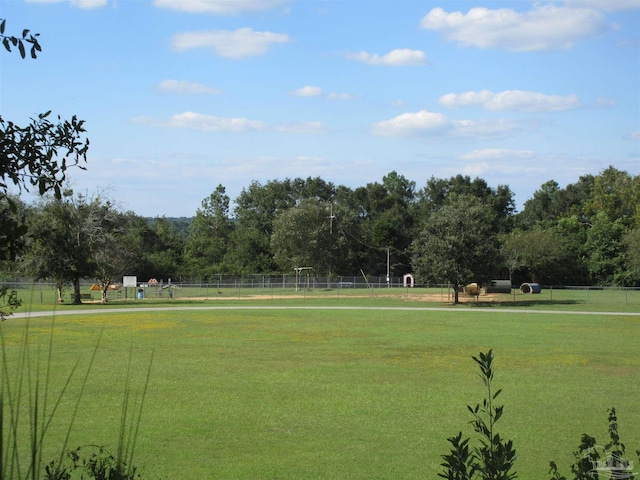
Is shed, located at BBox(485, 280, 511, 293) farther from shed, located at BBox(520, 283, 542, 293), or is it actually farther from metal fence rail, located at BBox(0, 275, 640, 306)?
shed, located at BBox(520, 283, 542, 293)

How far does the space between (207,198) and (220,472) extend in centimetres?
12791

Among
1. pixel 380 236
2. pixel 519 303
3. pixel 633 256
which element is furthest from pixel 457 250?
pixel 380 236

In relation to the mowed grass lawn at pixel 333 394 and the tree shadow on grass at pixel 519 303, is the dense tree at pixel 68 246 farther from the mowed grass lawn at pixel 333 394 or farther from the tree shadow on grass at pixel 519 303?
the tree shadow on grass at pixel 519 303

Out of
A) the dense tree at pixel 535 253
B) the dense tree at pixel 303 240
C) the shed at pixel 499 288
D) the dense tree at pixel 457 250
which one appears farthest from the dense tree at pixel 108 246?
the dense tree at pixel 535 253

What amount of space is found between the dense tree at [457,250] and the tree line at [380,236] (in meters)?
0.09

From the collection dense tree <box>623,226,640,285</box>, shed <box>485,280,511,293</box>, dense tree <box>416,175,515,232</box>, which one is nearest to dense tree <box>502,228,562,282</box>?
dense tree <box>623,226,640,285</box>

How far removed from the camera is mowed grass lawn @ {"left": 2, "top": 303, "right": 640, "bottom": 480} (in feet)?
37.9

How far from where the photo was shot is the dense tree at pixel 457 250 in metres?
56.4

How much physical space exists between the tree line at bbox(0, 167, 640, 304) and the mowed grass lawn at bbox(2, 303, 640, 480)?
72.6ft

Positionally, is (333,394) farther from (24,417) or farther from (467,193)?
(467,193)

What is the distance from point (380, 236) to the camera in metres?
112

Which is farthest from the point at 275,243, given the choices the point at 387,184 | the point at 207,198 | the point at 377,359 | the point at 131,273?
the point at 377,359

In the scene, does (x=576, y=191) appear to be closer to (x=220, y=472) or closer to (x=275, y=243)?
(x=275, y=243)

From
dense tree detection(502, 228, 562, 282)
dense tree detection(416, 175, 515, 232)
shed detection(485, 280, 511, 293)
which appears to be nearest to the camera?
shed detection(485, 280, 511, 293)
